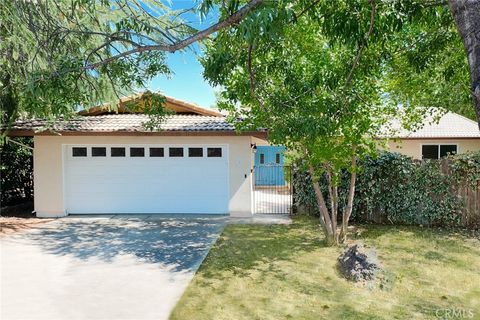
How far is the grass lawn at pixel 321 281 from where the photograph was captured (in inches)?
203

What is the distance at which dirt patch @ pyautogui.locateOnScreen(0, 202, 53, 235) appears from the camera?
10.5m

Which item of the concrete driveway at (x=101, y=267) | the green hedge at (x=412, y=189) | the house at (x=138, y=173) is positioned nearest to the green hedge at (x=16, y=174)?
the house at (x=138, y=173)

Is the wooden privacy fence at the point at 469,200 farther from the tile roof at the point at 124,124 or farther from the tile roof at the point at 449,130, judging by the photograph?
the tile roof at the point at 124,124

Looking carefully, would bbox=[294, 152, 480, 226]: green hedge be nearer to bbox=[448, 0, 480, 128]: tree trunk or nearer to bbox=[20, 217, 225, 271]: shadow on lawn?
bbox=[20, 217, 225, 271]: shadow on lawn

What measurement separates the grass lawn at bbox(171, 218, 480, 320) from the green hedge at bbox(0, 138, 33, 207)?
9.04 metres

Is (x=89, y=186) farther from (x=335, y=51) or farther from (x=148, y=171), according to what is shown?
(x=335, y=51)

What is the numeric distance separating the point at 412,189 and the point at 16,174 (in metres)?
13.9

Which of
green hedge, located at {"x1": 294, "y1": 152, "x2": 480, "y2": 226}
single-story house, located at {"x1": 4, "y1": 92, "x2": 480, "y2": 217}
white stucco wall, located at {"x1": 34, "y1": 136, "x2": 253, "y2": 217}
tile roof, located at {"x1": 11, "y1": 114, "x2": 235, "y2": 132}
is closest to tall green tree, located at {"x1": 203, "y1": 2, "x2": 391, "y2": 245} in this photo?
green hedge, located at {"x1": 294, "y1": 152, "x2": 480, "y2": 226}

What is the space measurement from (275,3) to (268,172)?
61.2ft

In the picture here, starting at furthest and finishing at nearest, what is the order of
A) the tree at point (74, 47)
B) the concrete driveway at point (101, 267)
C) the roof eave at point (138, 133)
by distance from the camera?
the roof eave at point (138, 133), the concrete driveway at point (101, 267), the tree at point (74, 47)

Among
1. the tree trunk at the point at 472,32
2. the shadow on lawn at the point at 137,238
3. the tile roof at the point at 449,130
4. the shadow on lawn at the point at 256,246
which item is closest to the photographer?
the tree trunk at the point at 472,32

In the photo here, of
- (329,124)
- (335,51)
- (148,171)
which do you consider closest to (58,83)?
(329,124)

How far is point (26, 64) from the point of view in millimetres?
7969

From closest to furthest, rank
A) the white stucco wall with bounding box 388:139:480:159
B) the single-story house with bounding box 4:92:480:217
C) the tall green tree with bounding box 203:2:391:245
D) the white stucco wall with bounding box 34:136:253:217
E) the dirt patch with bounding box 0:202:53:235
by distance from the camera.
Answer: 1. the tall green tree with bounding box 203:2:391:245
2. the dirt patch with bounding box 0:202:53:235
3. the single-story house with bounding box 4:92:480:217
4. the white stucco wall with bounding box 34:136:253:217
5. the white stucco wall with bounding box 388:139:480:159
